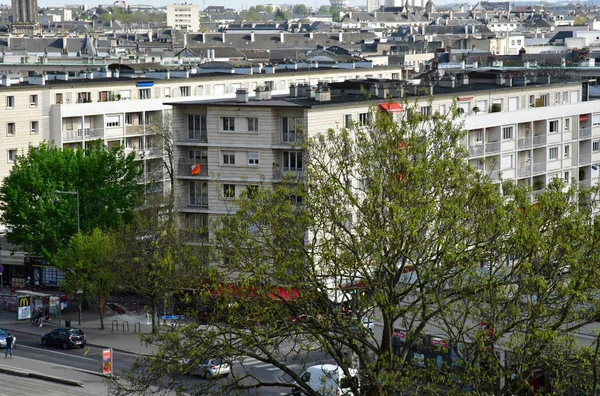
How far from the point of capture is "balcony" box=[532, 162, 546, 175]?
226ft

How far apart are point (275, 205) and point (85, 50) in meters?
147

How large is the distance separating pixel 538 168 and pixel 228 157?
20926 millimetres

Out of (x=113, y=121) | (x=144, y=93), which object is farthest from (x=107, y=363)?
(x=144, y=93)

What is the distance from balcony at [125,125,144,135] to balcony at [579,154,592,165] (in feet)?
93.7

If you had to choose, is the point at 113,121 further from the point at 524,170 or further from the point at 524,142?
the point at 524,170

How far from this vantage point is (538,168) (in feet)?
227

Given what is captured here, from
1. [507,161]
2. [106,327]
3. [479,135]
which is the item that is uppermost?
[479,135]

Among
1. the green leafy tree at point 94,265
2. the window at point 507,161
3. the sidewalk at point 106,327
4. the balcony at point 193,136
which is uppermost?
the balcony at point 193,136

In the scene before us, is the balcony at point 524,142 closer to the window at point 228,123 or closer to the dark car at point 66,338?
the window at point 228,123

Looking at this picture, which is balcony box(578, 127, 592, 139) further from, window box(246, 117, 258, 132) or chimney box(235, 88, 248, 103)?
window box(246, 117, 258, 132)

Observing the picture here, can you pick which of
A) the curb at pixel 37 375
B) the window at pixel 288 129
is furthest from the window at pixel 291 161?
the curb at pixel 37 375

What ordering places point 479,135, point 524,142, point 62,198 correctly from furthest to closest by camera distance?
1. point 524,142
2. point 479,135
3. point 62,198

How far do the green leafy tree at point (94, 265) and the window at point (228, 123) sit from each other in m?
7.14

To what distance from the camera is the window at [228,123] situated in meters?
57.0
